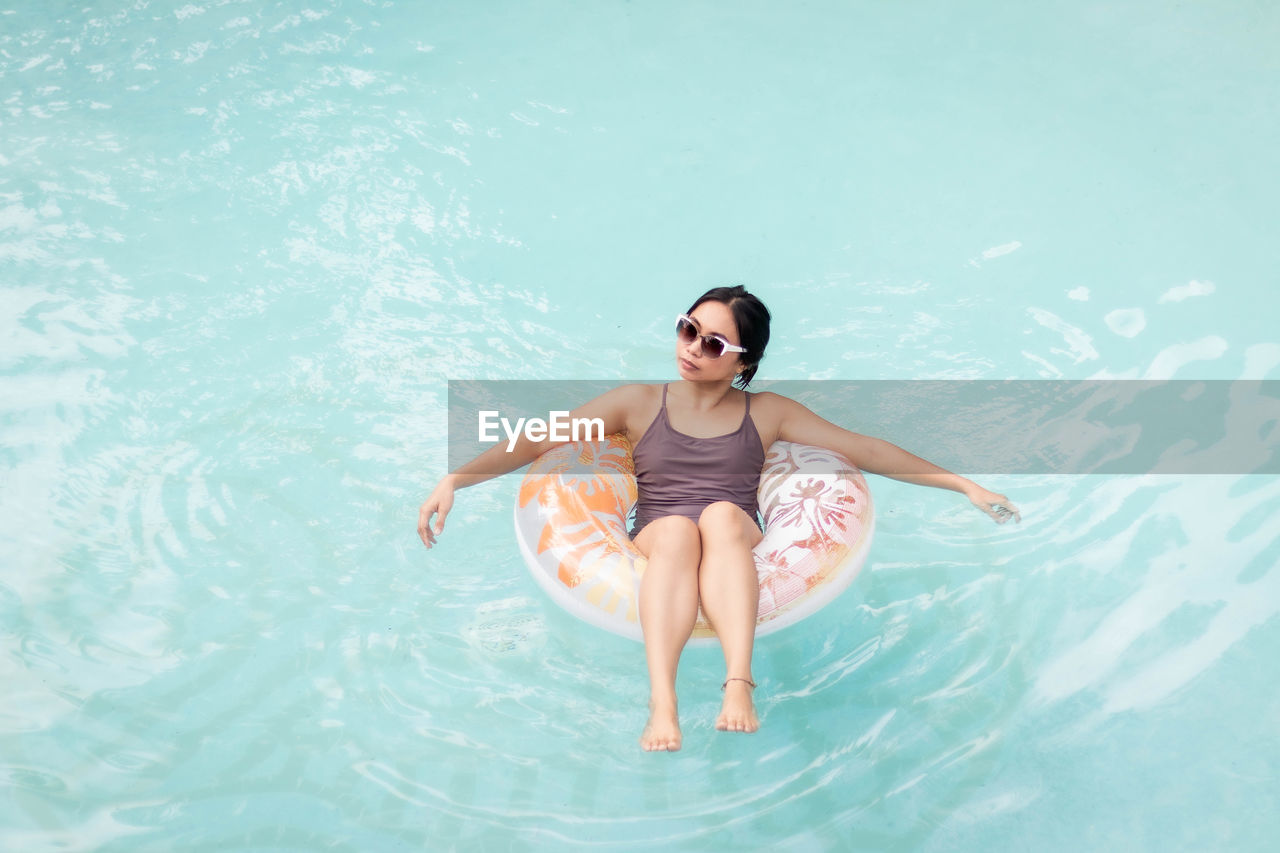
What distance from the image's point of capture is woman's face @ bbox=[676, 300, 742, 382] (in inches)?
113

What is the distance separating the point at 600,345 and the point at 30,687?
7.74ft

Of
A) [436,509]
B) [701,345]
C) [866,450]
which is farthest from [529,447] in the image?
[866,450]

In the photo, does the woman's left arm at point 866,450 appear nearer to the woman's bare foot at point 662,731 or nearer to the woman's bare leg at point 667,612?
the woman's bare leg at point 667,612

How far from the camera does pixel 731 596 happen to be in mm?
2508

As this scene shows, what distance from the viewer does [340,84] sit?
5.72m

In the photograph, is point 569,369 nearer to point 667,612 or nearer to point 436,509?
point 436,509

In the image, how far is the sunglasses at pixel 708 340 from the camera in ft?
9.25

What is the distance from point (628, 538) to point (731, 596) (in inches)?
18.8

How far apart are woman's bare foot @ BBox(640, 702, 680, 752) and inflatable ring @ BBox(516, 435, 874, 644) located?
274 millimetres

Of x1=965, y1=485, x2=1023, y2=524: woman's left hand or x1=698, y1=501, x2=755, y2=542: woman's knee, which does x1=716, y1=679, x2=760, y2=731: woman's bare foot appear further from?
x1=965, y1=485, x2=1023, y2=524: woman's left hand

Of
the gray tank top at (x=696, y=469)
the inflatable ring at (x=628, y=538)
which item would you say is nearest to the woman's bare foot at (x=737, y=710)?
the inflatable ring at (x=628, y=538)

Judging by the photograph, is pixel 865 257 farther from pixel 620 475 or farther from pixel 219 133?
pixel 219 133

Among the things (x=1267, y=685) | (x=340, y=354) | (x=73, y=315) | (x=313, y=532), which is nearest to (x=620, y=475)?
(x=313, y=532)

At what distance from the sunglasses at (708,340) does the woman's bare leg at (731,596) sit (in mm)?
409
